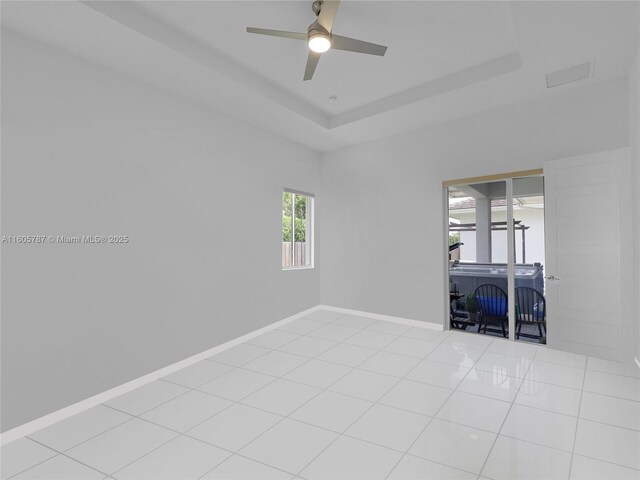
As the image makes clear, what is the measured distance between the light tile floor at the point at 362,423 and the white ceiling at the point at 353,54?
114 inches

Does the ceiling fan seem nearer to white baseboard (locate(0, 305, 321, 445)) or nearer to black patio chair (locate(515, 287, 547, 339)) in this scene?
white baseboard (locate(0, 305, 321, 445))

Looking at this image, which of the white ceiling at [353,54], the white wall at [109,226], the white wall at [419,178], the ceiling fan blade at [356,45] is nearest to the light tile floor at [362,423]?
the white wall at [109,226]

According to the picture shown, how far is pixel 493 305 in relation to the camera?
167 inches

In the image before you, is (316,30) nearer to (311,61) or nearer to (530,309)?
Result: (311,61)

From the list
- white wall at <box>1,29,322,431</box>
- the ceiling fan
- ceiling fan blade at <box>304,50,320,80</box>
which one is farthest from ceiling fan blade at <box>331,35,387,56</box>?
white wall at <box>1,29,322,431</box>

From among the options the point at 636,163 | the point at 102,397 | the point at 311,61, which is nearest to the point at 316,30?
the point at 311,61

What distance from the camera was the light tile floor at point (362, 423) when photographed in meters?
1.94

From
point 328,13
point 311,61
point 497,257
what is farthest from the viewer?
point 497,257

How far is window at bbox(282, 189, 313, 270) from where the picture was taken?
5301mm

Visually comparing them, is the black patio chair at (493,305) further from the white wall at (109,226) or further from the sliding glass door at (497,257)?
the white wall at (109,226)

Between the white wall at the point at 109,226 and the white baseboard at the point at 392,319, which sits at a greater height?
the white wall at the point at 109,226

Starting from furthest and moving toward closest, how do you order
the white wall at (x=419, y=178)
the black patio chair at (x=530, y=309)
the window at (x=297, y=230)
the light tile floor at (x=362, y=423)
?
the window at (x=297, y=230) → the black patio chair at (x=530, y=309) → the white wall at (x=419, y=178) → the light tile floor at (x=362, y=423)

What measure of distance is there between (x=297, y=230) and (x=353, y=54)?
3026 mm

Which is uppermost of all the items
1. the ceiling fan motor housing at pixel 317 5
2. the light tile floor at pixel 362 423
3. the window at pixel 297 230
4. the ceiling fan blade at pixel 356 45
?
the ceiling fan motor housing at pixel 317 5
